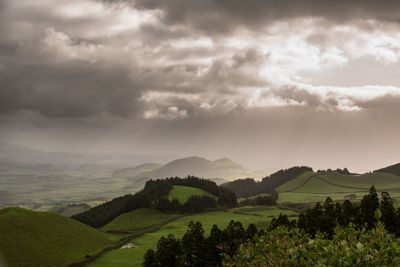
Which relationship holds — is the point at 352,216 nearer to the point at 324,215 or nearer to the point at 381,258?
the point at 324,215

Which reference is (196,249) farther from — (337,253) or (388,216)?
(337,253)

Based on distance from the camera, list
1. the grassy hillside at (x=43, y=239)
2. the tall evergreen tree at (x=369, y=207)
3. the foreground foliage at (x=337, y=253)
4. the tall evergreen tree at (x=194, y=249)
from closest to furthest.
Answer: the foreground foliage at (x=337, y=253) → the tall evergreen tree at (x=194, y=249) → the tall evergreen tree at (x=369, y=207) → the grassy hillside at (x=43, y=239)

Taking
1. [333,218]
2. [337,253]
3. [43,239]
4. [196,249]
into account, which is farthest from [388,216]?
[43,239]

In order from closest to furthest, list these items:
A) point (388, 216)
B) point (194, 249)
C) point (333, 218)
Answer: point (388, 216)
point (194, 249)
point (333, 218)

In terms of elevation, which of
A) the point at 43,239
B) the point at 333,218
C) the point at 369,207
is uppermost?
the point at 369,207

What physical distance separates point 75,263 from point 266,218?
323ft

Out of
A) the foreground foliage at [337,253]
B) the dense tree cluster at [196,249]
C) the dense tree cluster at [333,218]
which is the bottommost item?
the dense tree cluster at [196,249]

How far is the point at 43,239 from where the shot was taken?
14800cm

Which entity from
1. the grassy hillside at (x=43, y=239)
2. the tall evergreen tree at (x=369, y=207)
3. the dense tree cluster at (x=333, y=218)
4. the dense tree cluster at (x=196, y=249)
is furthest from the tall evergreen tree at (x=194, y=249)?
the grassy hillside at (x=43, y=239)

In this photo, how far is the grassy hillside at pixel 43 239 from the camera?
13212 cm

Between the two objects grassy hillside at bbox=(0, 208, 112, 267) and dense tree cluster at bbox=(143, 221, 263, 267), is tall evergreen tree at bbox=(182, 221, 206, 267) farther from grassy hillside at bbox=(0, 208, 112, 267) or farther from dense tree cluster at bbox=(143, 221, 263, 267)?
grassy hillside at bbox=(0, 208, 112, 267)

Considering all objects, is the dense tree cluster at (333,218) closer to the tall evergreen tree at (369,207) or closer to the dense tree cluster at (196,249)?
the tall evergreen tree at (369,207)

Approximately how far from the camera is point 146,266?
105 metres

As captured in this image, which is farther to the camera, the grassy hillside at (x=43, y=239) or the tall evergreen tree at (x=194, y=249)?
the grassy hillside at (x=43, y=239)
